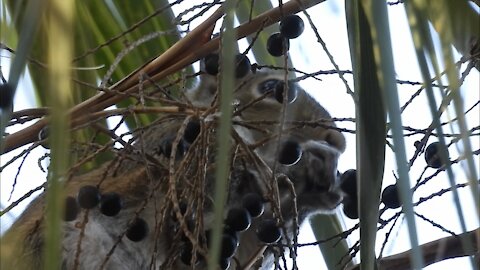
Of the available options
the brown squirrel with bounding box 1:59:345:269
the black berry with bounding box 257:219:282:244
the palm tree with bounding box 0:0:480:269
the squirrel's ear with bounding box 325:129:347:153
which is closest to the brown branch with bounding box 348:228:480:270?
the palm tree with bounding box 0:0:480:269

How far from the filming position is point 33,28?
350 millimetres

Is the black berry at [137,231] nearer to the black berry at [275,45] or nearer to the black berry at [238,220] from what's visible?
the black berry at [238,220]

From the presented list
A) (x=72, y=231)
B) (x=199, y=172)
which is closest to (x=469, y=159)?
(x=199, y=172)

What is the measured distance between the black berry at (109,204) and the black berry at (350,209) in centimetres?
41

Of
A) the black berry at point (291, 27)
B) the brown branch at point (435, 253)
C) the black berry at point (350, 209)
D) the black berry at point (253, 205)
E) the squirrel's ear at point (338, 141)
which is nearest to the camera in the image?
the brown branch at point (435, 253)

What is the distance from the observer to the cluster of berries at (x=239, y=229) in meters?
1.11

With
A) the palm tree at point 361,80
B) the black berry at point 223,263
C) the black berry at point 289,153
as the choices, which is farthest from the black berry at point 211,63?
the black berry at point 223,263

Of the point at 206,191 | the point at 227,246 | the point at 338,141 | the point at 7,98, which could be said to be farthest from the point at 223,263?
the point at 338,141

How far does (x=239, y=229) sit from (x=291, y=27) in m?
0.34

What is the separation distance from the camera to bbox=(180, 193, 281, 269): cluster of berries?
3.63 feet

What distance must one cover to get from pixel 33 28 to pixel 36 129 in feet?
2.02

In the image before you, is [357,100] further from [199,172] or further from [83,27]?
[83,27]

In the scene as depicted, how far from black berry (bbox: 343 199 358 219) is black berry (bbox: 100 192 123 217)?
0.41 meters

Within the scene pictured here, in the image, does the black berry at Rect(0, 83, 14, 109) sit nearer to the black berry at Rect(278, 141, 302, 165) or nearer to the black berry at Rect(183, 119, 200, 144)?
the black berry at Rect(183, 119, 200, 144)
